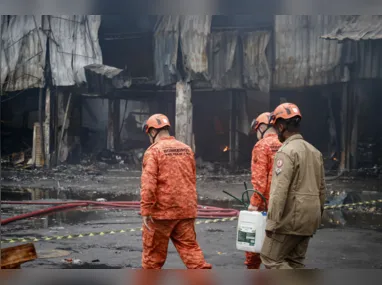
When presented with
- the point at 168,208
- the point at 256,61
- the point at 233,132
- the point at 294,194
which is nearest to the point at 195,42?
the point at 256,61

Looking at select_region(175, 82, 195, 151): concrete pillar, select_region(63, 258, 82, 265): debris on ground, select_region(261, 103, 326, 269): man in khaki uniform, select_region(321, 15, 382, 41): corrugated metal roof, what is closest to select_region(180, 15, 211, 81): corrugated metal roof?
select_region(175, 82, 195, 151): concrete pillar

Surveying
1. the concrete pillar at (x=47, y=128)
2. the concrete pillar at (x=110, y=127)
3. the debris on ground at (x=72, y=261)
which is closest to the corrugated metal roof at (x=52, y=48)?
the concrete pillar at (x=47, y=128)

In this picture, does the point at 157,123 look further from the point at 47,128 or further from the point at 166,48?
the point at 47,128

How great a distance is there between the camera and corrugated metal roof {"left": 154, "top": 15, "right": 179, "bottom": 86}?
14.9 meters

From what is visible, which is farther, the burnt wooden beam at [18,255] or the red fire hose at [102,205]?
the red fire hose at [102,205]

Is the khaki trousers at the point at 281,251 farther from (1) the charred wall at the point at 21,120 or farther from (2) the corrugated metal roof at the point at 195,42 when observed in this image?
(1) the charred wall at the point at 21,120

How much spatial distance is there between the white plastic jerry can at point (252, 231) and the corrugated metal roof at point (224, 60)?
362 inches

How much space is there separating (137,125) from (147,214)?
1025cm

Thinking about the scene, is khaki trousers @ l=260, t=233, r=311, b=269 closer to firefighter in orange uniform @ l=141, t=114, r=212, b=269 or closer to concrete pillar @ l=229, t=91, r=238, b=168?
firefighter in orange uniform @ l=141, t=114, r=212, b=269

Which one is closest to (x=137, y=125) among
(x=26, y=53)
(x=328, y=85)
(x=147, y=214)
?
(x=26, y=53)

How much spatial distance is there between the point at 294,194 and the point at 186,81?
10.1m

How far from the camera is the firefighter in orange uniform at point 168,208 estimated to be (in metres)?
6.34

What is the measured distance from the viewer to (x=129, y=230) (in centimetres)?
1007

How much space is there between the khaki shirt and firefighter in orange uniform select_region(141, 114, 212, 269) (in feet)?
3.83
